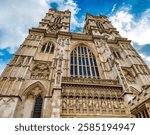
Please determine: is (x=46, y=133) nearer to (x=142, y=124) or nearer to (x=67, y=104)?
(x=142, y=124)

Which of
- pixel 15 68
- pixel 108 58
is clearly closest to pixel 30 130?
pixel 15 68

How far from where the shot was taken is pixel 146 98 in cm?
752

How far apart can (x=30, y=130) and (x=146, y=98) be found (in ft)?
23.3

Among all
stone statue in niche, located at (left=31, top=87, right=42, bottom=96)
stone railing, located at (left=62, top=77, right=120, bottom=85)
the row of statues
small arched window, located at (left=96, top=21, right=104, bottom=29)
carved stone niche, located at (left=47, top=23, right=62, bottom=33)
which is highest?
small arched window, located at (left=96, top=21, right=104, bottom=29)

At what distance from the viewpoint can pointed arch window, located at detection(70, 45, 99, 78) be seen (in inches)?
605

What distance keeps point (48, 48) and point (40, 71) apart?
16.6 feet

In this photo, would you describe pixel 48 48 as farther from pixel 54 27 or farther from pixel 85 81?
pixel 85 81

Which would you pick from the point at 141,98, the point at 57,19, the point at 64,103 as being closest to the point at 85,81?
the point at 64,103

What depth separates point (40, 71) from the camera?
14719mm

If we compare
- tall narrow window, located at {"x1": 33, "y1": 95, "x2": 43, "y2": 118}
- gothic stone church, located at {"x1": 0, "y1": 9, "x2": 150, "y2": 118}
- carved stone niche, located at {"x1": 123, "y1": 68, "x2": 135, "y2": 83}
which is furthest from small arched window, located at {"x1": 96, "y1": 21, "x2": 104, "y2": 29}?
tall narrow window, located at {"x1": 33, "y1": 95, "x2": 43, "y2": 118}

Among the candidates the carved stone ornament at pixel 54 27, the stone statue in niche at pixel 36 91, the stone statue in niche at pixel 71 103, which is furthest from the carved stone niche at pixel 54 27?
the stone statue in niche at pixel 71 103

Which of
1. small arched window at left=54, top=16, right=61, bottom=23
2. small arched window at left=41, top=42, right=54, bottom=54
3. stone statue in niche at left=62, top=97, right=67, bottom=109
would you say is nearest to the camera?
stone statue in niche at left=62, top=97, right=67, bottom=109

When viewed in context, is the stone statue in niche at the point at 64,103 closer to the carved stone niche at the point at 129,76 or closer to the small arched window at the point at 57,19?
the carved stone niche at the point at 129,76

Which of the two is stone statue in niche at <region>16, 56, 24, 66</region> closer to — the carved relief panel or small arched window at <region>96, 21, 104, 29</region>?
the carved relief panel
